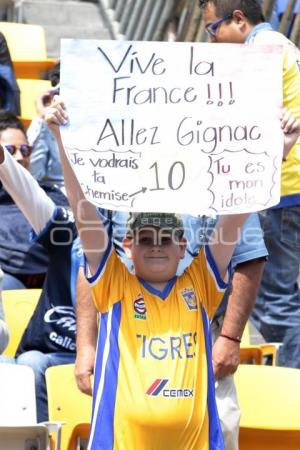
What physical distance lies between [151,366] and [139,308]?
7.9 inches

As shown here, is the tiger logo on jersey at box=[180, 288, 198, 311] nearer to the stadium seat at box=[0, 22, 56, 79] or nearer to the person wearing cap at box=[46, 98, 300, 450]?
the person wearing cap at box=[46, 98, 300, 450]

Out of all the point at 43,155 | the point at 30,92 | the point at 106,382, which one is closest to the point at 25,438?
the point at 106,382

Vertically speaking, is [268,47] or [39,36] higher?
[268,47]

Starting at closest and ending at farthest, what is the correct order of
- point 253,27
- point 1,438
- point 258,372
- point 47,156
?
point 1,438 < point 258,372 < point 253,27 < point 47,156

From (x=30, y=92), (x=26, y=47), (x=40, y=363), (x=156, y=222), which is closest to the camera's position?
(x=156, y=222)

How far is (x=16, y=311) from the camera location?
217 inches

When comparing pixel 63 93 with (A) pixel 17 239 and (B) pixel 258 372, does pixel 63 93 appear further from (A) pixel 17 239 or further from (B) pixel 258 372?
(A) pixel 17 239

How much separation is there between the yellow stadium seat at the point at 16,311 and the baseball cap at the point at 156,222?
131cm

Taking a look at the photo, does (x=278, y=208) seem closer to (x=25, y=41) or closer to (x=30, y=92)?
(x=30, y=92)

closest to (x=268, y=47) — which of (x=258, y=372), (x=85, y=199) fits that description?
(x=85, y=199)

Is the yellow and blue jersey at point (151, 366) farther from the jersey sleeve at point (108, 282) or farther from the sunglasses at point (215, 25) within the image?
the sunglasses at point (215, 25)

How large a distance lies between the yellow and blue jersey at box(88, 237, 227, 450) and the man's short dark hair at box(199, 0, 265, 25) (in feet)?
6.53

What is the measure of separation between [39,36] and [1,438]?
6.24 meters

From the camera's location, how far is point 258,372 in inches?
199
